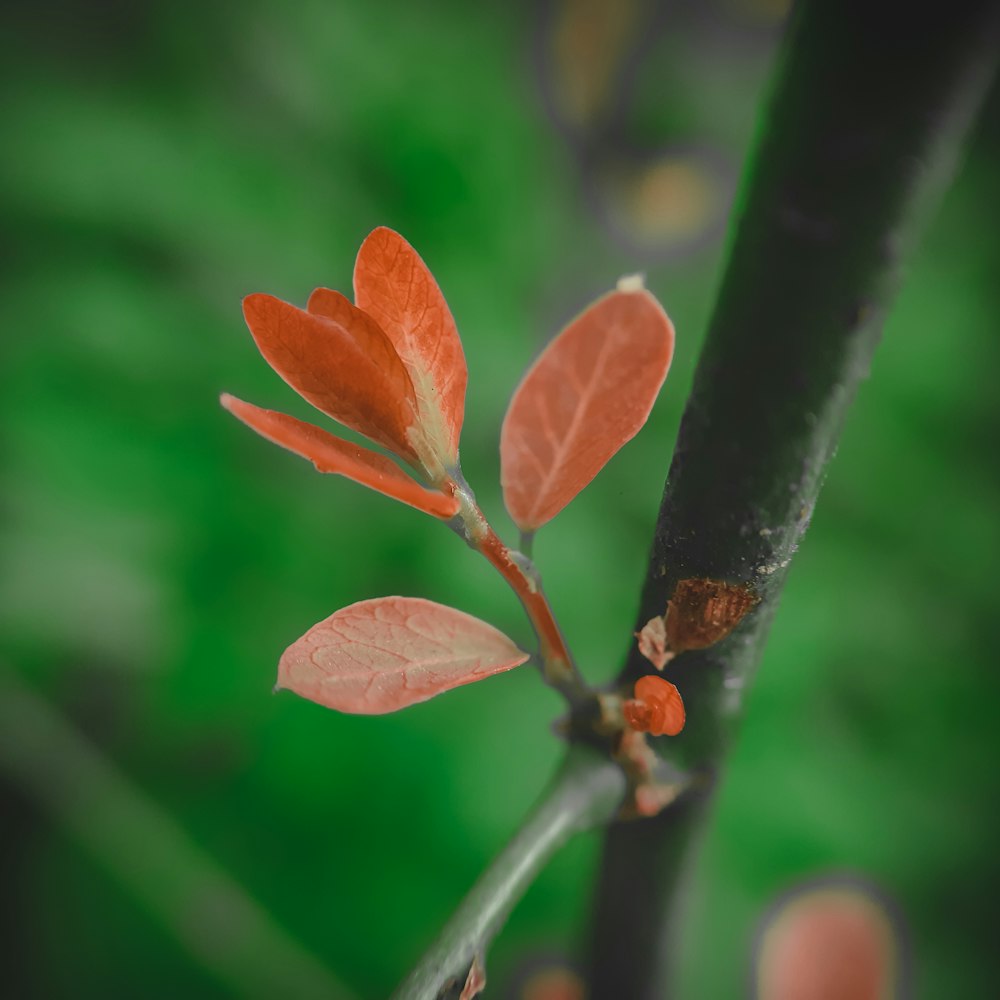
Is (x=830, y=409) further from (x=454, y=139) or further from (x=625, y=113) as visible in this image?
(x=625, y=113)

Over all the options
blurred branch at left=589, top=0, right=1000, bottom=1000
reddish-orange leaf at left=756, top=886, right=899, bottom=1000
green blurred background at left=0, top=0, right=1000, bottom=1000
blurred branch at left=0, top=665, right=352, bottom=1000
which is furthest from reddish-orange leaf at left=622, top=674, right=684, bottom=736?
blurred branch at left=0, top=665, right=352, bottom=1000

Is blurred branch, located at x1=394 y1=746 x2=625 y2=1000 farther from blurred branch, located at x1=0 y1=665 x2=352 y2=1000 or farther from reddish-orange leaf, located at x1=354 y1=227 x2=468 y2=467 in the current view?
blurred branch, located at x1=0 y1=665 x2=352 y2=1000

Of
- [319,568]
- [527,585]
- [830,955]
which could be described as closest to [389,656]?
[527,585]

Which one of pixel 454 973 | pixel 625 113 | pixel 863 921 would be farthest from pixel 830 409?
pixel 625 113

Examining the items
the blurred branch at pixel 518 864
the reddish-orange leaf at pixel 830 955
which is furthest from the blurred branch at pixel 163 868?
the blurred branch at pixel 518 864

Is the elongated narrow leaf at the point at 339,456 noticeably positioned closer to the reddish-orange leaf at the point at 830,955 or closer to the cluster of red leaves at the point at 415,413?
the cluster of red leaves at the point at 415,413

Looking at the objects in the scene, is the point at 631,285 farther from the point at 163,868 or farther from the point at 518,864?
the point at 163,868

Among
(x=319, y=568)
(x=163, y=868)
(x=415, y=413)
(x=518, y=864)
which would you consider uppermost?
(x=415, y=413)
